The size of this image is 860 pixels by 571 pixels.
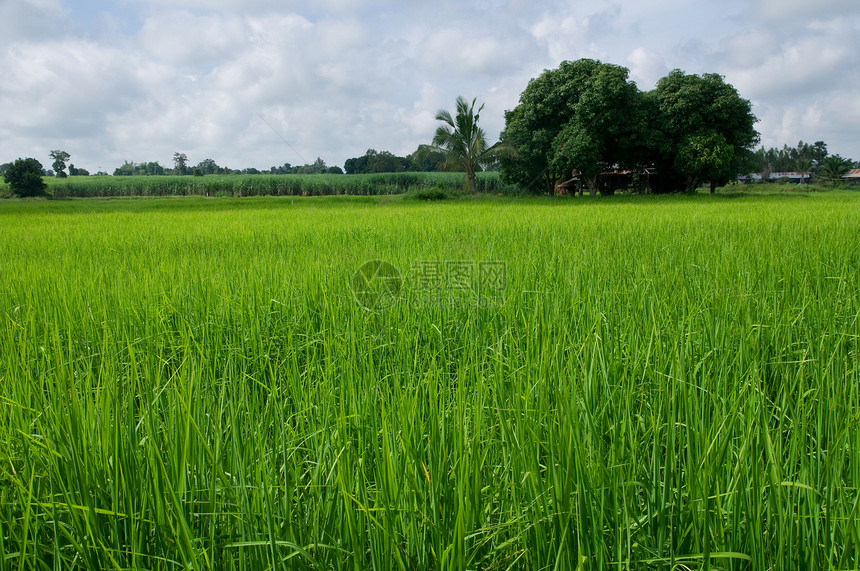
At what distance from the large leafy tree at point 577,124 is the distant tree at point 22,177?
2113 cm

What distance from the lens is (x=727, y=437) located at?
2.89ft

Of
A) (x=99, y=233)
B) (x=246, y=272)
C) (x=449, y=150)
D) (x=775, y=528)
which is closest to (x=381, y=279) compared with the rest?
(x=246, y=272)

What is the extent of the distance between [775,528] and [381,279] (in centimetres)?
221

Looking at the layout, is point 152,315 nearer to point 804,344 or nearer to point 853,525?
point 853,525

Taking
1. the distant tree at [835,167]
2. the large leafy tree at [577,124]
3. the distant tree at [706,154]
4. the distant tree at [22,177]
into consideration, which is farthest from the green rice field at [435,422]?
the distant tree at [835,167]

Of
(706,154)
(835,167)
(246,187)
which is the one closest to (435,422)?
(706,154)

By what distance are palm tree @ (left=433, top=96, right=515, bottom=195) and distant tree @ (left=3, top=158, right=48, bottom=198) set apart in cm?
1861

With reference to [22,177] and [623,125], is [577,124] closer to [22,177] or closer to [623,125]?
[623,125]

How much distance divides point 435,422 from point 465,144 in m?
18.3

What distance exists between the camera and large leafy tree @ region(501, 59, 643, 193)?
1603cm

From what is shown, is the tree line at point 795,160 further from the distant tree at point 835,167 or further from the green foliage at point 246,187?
the green foliage at point 246,187

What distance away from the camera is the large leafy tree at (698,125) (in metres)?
16.7

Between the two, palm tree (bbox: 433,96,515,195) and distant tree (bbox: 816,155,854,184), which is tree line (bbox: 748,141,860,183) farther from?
palm tree (bbox: 433,96,515,195)

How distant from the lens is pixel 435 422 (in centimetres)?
96
